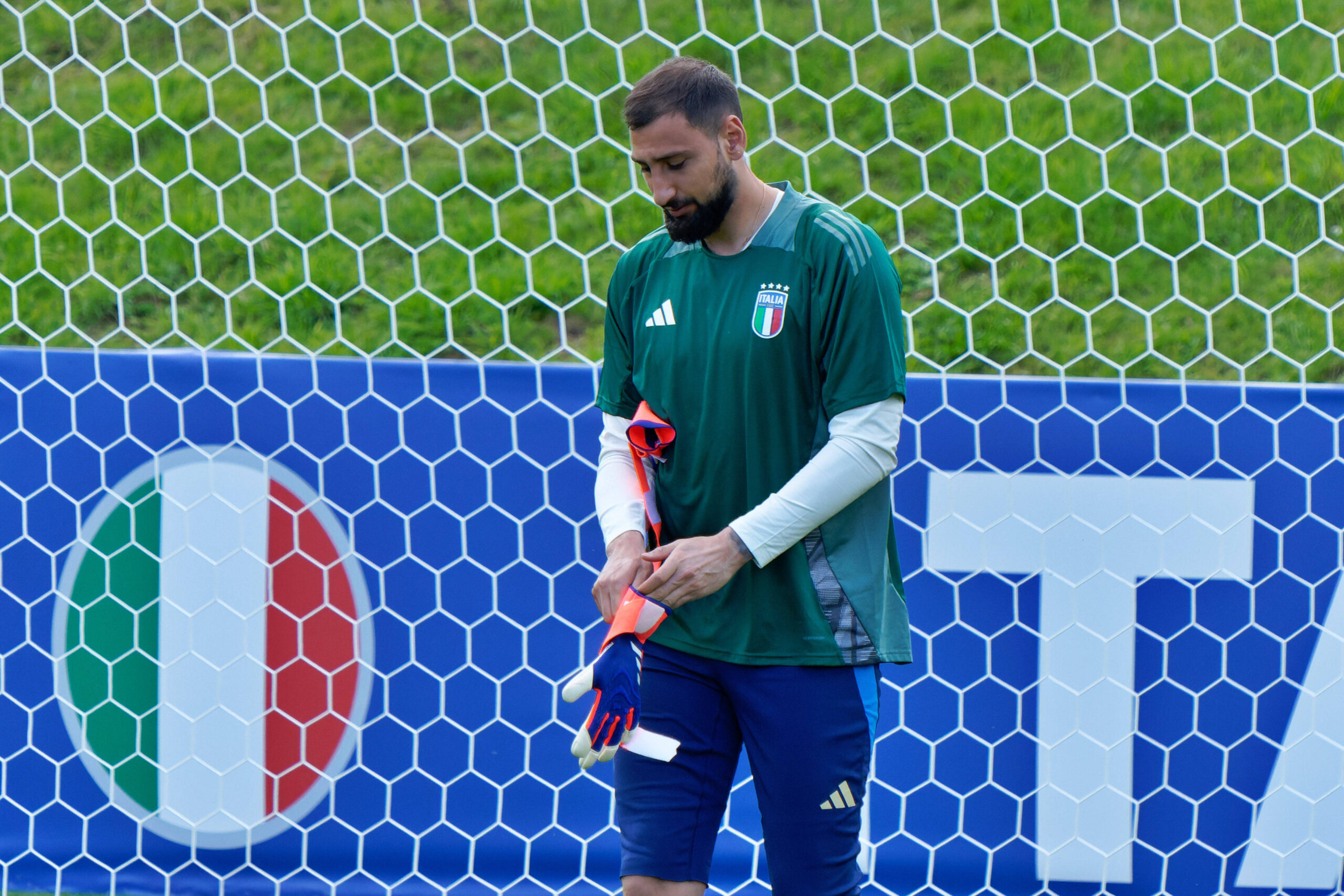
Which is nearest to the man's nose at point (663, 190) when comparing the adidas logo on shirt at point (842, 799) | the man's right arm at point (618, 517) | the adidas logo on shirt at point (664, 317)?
the adidas logo on shirt at point (664, 317)

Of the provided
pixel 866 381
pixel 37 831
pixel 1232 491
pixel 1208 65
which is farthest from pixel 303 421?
pixel 1208 65

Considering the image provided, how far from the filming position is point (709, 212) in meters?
1.56

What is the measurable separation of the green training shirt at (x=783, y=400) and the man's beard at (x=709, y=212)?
0.15 ft

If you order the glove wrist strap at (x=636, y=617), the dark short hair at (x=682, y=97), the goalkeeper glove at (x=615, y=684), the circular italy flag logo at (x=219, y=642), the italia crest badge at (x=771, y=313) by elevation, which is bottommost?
the circular italy flag logo at (x=219, y=642)

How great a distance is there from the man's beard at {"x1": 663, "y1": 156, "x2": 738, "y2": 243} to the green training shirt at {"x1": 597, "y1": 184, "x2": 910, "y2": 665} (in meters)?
0.04

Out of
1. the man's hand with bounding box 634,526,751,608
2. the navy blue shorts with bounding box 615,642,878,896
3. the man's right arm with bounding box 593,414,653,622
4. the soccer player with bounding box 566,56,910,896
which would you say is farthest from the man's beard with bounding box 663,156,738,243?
the navy blue shorts with bounding box 615,642,878,896

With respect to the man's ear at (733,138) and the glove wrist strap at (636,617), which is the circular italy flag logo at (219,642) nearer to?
the glove wrist strap at (636,617)

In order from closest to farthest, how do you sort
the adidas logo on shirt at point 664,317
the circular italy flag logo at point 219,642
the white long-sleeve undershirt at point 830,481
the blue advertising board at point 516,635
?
the white long-sleeve undershirt at point 830,481 → the adidas logo on shirt at point 664,317 → the blue advertising board at point 516,635 → the circular italy flag logo at point 219,642

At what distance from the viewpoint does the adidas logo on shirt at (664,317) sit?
1611mm

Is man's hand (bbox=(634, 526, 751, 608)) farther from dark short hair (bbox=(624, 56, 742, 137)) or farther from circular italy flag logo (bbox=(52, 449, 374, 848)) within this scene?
circular italy flag logo (bbox=(52, 449, 374, 848))

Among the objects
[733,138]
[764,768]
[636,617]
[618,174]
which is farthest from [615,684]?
[618,174]

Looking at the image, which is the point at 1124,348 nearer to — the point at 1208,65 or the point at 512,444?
the point at 1208,65

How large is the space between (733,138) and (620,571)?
1.88 feet

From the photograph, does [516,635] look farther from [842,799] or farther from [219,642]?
[842,799]
